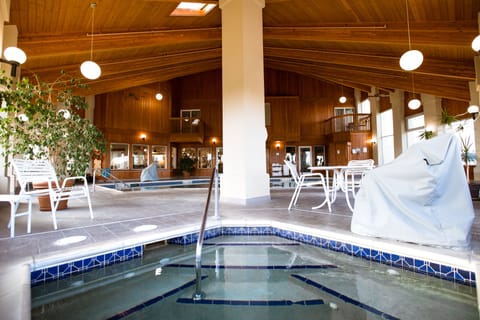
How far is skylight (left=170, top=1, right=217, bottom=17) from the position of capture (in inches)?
221

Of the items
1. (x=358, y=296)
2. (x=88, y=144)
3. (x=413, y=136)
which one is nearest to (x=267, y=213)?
(x=358, y=296)

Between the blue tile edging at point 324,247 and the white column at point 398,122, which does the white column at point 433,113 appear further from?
the blue tile edging at point 324,247

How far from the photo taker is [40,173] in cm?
285

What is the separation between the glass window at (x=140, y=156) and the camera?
1303 centimetres

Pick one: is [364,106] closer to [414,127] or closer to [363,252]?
[414,127]

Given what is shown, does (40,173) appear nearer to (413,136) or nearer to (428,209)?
(428,209)

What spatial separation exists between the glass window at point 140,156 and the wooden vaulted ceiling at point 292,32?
553cm

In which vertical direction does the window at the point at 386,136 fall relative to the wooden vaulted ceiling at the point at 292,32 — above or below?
below

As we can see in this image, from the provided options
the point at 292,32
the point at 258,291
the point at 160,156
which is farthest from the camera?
the point at 160,156

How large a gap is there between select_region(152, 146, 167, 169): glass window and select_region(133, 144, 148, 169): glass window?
1.42 feet

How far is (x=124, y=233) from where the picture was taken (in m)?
2.38

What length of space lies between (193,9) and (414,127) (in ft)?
32.7

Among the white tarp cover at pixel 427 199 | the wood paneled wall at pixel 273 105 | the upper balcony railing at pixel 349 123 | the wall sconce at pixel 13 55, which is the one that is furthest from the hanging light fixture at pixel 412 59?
the wood paneled wall at pixel 273 105

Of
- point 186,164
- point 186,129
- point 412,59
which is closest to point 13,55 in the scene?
point 412,59
